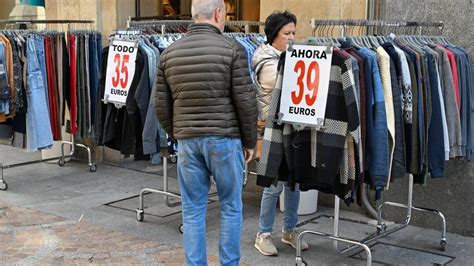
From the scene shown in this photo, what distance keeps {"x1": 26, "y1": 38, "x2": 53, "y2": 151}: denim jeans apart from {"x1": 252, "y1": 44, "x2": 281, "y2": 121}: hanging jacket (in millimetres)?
3247

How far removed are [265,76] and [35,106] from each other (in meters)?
3.41

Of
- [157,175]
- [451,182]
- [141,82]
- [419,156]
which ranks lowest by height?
[157,175]

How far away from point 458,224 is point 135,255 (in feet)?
9.51

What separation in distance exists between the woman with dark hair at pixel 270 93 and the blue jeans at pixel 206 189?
0.66 m

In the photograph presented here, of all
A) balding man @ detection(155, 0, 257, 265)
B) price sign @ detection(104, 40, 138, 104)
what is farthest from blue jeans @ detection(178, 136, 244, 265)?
price sign @ detection(104, 40, 138, 104)

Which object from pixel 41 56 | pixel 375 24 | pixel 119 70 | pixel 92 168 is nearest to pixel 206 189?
pixel 375 24

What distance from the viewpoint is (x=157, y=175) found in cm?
861

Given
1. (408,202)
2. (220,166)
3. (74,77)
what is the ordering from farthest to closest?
(74,77) < (408,202) < (220,166)

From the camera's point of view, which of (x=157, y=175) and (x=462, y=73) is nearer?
(x=462, y=73)

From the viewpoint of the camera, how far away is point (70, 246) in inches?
228

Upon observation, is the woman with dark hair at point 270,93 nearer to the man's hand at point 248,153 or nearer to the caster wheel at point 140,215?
the man's hand at point 248,153

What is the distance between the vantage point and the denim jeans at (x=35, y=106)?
24.6ft

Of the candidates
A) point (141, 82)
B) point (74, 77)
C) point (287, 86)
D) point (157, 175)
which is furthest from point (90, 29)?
point (287, 86)

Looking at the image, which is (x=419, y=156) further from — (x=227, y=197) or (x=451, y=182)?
(x=227, y=197)
